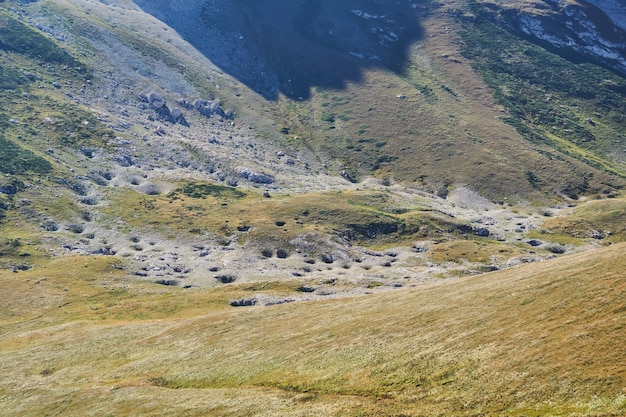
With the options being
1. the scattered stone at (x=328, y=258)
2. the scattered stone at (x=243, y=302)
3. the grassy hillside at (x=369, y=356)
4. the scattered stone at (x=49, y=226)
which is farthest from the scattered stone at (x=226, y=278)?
the scattered stone at (x=49, y=226)

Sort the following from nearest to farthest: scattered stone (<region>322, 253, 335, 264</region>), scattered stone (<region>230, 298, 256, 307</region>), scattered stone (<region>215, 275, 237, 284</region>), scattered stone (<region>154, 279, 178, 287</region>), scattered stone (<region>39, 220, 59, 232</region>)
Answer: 1. scattered stone (<region>230, 298, 256, 307</region>)
2. scattered stone (<region>154, 279, 178, 287</region>)
3. scattered stone (<region>215, 275, 237, 284</region>)
4. scattered stone (<region>322, 253, 335, 264</region>)
5. scattered stone (<region>39, 220, 59, 232</region>)

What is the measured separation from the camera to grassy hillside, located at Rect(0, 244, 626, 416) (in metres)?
49.3

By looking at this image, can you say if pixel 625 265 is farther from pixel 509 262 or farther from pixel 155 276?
pixel 155 276

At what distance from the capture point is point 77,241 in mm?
187250

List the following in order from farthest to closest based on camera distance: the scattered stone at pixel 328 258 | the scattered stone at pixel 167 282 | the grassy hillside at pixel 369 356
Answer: the scattered stone at pixel 328 258
the scattered stone at pixel 167 282
the grassy hillside at pixel 369 356

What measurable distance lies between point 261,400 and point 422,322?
25087mm

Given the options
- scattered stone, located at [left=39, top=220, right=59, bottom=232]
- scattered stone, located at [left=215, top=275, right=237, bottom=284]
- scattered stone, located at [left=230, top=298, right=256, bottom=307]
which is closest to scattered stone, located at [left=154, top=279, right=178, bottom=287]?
scattered stone, located at [left=215, top=275, right=237, bottom=284]

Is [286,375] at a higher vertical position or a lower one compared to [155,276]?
higher

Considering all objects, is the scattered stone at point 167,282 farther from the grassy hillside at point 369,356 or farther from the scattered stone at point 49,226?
the scattered stone at point 49,226

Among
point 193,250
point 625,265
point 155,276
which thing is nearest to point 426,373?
point 625,265

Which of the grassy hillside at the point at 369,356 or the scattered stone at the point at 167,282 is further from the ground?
the grassy hillside at the point at 369,356

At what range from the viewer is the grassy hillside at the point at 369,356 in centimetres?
4928

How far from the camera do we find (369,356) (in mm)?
68188

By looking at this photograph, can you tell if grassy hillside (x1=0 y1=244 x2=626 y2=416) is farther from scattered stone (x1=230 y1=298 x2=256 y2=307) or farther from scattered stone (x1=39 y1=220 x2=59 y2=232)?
scattered stone (x1=39 y1=220 x2=59 y2=232)
